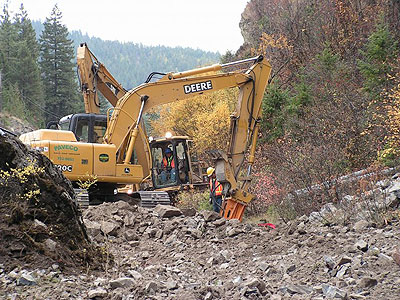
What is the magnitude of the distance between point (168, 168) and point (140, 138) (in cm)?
436

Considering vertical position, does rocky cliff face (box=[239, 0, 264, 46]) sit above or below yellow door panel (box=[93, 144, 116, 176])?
above

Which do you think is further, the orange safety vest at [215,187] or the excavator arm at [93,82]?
the excavator arm at [93,82]

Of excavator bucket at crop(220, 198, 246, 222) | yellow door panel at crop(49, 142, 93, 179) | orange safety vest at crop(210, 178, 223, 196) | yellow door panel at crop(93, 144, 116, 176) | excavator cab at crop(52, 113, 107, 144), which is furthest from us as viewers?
excavator cab at crop(52, 113, 107, 144)

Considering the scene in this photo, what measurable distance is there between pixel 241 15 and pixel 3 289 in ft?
130

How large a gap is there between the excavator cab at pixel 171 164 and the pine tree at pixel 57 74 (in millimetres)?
34950

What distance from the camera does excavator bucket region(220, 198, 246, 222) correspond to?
12219 mm

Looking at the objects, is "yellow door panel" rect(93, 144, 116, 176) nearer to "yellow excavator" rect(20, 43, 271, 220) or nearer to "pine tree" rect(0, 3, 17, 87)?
"yellow excavator" rect(20, 43, 271, 220)

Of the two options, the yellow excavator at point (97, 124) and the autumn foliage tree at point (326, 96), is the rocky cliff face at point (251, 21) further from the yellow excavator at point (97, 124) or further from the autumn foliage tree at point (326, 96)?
the yellow excavator at point (97, 124)

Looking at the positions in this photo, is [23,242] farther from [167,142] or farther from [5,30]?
[5,30]

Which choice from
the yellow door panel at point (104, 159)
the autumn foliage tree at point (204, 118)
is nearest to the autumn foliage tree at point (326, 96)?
the autumn foliage tree at point (204, 118)

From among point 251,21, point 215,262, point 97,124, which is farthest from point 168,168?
point 251,21

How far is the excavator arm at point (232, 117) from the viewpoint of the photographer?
40.4 feet

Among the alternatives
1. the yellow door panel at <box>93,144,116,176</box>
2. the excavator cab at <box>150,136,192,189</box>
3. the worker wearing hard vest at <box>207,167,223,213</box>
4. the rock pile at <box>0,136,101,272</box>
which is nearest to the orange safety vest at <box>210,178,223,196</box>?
the worker wearing hard vest at <box>207,167,223,213</box>

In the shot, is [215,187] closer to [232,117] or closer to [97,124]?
[232,117]
